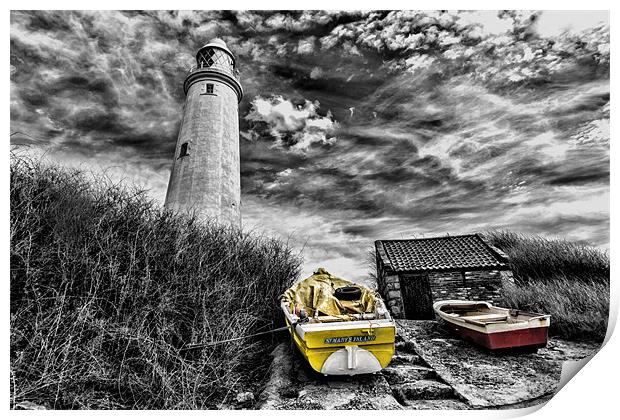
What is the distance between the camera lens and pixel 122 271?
313 centimetres

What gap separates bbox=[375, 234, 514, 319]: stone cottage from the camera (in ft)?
19.6

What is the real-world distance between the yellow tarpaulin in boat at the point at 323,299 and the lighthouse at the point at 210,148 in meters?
2.24

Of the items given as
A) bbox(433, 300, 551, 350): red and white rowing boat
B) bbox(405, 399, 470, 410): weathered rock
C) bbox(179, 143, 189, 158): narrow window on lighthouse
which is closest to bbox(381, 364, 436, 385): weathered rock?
bbox(405, 399, 470, 410): weathered rock

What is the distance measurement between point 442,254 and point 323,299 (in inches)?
139

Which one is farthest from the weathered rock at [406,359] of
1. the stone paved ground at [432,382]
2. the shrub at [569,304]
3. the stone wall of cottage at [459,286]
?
the stone wall of cottage at [459,286]

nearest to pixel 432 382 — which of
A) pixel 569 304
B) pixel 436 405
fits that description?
pixel 436 405

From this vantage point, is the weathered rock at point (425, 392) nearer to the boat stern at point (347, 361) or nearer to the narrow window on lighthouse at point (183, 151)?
the boat stern at point (347, 361)

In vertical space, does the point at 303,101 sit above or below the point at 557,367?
above

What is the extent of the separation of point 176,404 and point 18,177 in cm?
251

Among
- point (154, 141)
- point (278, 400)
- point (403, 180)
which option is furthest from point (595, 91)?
point (154, 141)

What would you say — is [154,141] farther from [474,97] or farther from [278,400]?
[474,97]

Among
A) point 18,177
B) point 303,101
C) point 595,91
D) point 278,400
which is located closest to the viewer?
point 278,400

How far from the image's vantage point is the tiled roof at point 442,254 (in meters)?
6.12

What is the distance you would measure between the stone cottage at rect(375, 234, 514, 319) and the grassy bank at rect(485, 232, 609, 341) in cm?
28
